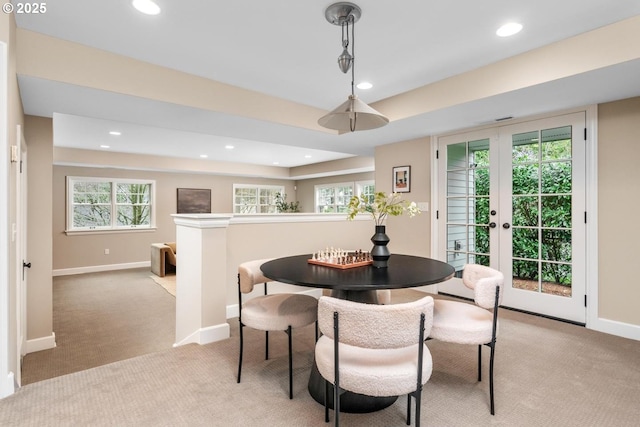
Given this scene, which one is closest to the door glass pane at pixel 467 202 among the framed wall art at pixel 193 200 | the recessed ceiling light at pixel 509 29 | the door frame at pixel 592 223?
the door frame at pixel 592 223

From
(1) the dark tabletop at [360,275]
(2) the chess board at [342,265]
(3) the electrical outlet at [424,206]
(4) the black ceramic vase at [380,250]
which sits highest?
(3) the electrical outlet at [424,206]

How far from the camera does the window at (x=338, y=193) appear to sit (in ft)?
28.0

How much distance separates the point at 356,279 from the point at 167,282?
17.9 feet

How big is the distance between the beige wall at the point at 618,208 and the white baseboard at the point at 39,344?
531 cm

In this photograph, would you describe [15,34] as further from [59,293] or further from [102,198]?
[102,198]

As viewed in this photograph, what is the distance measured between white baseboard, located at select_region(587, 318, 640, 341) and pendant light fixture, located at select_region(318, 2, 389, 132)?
283 centimetres

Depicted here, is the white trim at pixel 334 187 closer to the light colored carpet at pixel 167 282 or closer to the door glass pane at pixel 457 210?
the light colored carpet at pixel 167 282

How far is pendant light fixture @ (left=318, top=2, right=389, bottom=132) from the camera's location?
2068 mm

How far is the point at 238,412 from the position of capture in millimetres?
1863

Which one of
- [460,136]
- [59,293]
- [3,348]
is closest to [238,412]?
[3,348]

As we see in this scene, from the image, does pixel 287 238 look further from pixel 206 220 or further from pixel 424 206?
pixel 424 206

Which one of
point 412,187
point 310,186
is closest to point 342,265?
point 412,187

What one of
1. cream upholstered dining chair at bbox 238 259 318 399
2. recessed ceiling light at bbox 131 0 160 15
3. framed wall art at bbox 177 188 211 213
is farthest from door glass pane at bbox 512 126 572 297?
framed wall art at bbox 177 188 211 213

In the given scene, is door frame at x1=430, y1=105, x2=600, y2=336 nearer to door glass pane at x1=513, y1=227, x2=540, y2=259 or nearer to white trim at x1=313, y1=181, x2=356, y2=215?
door glass pane at x1=513, y1=227, x2=540, y2=259
